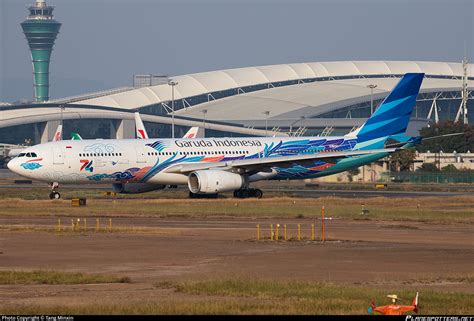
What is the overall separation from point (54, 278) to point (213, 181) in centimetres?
3843

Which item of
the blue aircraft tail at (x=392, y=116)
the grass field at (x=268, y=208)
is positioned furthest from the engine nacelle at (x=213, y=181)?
the blue aircraft tail at (x=392, y=116)

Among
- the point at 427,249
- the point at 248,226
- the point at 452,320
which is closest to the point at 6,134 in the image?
the point at 248,226

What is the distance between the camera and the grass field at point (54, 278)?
27953 millimetres

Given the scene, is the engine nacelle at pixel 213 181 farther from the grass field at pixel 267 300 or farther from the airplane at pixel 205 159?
the grass field at pixel 267 300

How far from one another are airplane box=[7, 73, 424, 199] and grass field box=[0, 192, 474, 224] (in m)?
2.16

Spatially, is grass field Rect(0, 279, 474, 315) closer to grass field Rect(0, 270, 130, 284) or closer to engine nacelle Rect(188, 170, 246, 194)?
grass field Rect(0, 270, 130, 284)

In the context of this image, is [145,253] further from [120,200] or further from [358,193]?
[358,193]

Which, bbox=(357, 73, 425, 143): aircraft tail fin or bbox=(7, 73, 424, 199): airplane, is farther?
bbox=(357, 73, 425, 143): aircraft tail fin

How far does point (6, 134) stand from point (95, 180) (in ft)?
405

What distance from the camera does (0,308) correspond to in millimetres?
22938

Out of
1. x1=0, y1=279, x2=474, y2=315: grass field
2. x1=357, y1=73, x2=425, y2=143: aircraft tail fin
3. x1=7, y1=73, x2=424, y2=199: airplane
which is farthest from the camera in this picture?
x1=357, y1=73, x2=425, y2=143: aircraft tail fin

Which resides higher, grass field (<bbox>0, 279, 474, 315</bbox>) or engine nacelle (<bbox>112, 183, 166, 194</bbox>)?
engine nacelle (<bbox>112, 183, 166, 194</bbox>)

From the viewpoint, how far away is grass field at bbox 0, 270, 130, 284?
28.0 metres

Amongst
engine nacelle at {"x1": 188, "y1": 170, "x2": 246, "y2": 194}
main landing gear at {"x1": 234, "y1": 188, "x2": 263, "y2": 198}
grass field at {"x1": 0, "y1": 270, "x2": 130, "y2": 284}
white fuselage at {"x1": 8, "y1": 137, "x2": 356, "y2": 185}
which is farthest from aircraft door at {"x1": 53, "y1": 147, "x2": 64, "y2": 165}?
grass field at {"x1": 0, "y1": 270, "x2": 130, "y2": 284}
